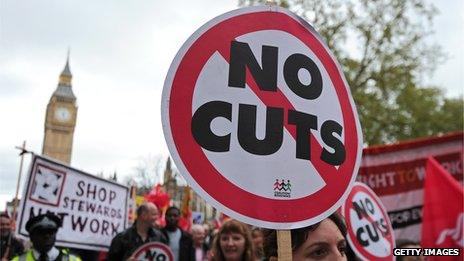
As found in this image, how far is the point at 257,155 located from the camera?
1.52 meters

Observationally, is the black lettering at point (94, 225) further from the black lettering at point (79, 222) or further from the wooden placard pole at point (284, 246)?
the wooden placard pole at point (284, 246)

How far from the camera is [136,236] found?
4578 mm

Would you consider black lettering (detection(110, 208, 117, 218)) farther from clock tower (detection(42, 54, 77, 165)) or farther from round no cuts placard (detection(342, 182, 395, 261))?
clock tower (detection(42, 54, 77, 165))

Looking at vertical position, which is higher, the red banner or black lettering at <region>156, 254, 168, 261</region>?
the red banner

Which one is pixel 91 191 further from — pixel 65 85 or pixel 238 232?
pixel 65 85

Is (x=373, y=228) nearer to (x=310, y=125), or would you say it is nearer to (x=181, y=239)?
(x=310, y=125)

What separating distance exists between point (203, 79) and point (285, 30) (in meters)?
0.40

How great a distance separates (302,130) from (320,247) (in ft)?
1.57

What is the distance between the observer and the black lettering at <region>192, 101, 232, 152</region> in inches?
58.4

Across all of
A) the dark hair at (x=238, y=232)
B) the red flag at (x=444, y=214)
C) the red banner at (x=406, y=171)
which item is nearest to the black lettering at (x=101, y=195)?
the dark hair at (x=238, y=232)

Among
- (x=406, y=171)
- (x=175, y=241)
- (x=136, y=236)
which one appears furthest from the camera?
(x=406, y=171)

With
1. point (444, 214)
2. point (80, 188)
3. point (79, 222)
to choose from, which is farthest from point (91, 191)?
point (444, 214)

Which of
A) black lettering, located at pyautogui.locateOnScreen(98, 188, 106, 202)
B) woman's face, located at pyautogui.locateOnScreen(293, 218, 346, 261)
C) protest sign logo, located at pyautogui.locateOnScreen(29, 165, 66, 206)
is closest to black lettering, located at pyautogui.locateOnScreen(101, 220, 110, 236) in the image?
black lettering, located at pyautogui.locateOnScreen(98, 188, 106, 202)

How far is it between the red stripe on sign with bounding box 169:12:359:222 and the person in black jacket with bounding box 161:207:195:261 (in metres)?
3.77
